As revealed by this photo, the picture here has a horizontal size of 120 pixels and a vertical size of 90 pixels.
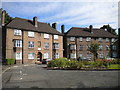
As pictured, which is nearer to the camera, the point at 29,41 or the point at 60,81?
the point at 60,81

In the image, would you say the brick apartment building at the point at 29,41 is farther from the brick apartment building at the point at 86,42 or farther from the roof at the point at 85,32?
the roof at the point at 85,32

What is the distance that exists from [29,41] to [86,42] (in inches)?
912

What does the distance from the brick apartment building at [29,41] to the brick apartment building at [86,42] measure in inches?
198

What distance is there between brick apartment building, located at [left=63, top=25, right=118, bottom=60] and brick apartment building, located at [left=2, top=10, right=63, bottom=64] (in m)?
5.03

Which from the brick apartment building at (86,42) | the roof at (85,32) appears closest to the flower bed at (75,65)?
the brick apartment building at (86,42)

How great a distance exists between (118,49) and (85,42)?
14835 millimetres

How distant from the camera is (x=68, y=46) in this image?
4869 centimetres

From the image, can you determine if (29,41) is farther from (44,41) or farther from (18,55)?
(44,41)

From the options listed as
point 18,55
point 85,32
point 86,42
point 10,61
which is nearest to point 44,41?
point 18,55

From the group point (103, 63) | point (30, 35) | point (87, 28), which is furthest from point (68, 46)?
point (103, 63)

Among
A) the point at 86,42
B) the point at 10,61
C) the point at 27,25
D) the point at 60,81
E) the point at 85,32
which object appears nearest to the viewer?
the point at 60,81

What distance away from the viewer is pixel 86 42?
51031 mm

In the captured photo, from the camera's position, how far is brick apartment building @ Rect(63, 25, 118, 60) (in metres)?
48.8

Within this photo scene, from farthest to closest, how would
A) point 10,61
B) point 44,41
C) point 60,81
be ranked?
point 44,41 < point 10,61 < point 60,81
